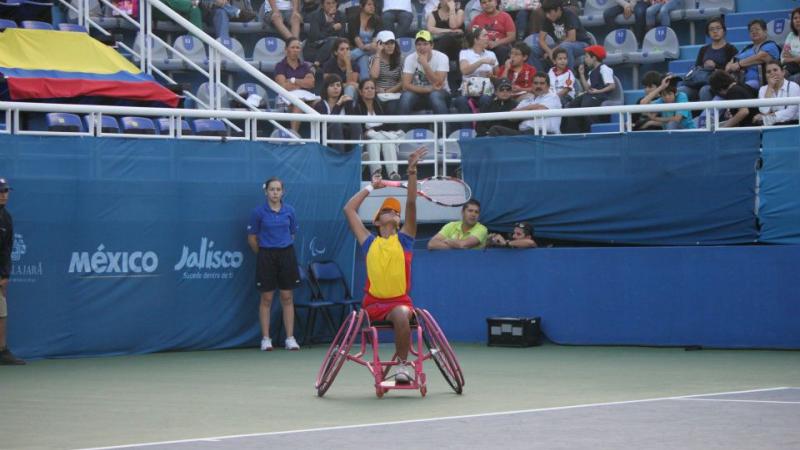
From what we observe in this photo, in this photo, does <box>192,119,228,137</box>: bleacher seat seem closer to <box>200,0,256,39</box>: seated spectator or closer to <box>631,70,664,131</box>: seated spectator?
<box>200,0,256,39</box>: seated spectator

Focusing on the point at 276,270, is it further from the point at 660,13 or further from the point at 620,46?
the point at 660,13

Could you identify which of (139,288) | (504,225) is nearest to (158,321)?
(139,288)

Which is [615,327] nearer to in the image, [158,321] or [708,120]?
[708,120]

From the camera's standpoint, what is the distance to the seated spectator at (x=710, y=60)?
18688 mm

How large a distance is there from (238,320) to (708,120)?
6309 mm

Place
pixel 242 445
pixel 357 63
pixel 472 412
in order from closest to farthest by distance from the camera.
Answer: pixel 242 445
pixel 472 412
pixel 357 63

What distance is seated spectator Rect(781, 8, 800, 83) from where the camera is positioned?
17758mm

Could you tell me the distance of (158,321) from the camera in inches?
649

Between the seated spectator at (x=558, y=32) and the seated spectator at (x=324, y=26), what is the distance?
3307 millimetres

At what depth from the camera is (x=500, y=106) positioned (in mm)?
19062

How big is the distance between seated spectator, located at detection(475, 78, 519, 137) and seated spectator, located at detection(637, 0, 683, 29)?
9.74ft

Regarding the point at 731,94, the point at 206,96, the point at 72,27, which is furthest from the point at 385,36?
the point at 731,94

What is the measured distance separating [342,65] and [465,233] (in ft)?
15.1

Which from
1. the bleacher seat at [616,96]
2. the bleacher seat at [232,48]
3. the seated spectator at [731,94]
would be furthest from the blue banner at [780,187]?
the bleacher seat at [232,48]
